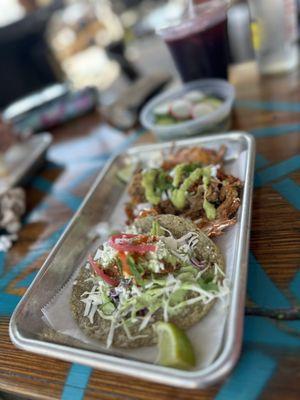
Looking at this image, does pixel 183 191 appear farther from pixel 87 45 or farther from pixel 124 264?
pixel 87 45

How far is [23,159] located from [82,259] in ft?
2.96

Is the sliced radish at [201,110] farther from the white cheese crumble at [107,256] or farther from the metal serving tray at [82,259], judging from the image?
the white cheese crumble at [107,256]

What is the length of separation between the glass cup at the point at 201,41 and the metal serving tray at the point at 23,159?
0.78 metres

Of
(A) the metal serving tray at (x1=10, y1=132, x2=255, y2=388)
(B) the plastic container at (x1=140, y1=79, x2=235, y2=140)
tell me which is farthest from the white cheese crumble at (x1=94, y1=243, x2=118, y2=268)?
(B) the plastic container at (x1=140, y1=79, x2=235, y2=140)

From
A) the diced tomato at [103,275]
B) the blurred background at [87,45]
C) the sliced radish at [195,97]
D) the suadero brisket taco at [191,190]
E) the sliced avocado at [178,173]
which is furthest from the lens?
the blurred background at [87,45]

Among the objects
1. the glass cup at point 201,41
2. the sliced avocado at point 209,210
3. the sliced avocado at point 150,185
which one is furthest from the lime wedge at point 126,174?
the glass cup at point 201,41

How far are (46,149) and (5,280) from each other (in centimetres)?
84

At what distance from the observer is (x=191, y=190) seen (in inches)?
46.6

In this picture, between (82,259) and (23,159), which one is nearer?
(82,259)

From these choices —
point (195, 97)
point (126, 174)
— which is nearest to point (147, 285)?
point (126, 174)

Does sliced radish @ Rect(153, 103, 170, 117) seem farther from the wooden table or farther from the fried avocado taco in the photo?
the fried avocado taco

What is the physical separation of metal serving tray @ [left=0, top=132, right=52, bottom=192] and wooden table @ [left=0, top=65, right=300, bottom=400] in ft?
0.26

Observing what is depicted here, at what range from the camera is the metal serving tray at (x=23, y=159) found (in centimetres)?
174

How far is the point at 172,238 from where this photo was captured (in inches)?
38.6
